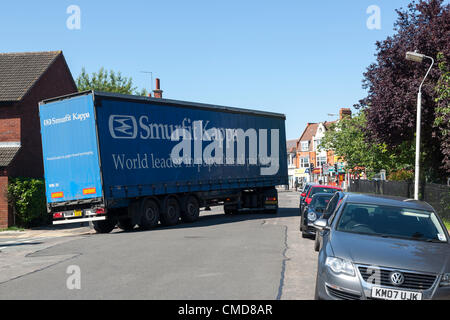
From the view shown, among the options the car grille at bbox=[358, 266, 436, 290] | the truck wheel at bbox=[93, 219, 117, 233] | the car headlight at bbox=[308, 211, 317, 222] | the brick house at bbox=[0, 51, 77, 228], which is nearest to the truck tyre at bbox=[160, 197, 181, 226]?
the truck wheel at bbox=[93, 219, 117, 233]

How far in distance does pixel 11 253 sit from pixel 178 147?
811 centimetres

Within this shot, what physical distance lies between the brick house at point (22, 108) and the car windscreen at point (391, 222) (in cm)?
1825

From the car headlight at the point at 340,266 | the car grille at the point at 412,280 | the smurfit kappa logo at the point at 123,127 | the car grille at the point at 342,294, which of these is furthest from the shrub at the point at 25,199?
the car grille at the point at 412,280

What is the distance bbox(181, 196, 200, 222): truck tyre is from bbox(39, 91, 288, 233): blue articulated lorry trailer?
0.13ft

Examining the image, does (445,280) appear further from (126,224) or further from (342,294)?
(126,224)

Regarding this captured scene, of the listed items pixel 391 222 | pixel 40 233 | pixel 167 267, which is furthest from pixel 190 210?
pixel 391 222

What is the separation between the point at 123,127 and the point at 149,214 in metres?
3.39

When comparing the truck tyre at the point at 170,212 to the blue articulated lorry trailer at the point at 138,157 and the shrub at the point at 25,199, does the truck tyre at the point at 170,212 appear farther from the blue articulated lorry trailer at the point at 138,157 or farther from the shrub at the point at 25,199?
the shrub at the point at 25,199

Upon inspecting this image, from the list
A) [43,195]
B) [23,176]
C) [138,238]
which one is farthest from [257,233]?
[23,176]

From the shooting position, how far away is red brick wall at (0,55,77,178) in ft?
78.1

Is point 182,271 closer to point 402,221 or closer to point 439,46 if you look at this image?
point 402,221

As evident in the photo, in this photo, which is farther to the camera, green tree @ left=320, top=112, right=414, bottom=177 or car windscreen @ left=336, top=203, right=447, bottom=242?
green tree @ left=320, top=112, right=414, bottom=177

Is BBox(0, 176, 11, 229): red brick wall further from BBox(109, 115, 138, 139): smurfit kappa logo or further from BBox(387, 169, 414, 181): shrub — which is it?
BBox(387, 169, 414, 181): shrub

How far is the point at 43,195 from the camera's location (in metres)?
23.0
